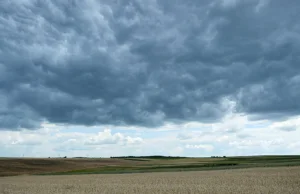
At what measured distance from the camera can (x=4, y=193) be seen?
38688 millimetres

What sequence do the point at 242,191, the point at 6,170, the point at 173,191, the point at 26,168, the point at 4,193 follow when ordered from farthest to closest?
the point at 26,168, the point at 6,170, the point at 4,193, the point at 173,191, the point at 242,191

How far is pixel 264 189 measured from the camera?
34.0m

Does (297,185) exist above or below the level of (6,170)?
below

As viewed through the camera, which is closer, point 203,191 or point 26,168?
point 203,191

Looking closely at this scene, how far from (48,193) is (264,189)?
2164 centimetres

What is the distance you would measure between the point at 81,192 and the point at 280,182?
855 inches

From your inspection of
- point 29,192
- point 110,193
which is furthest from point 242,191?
point 29,192

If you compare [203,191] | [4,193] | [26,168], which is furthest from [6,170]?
[203,191]

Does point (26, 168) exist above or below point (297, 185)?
above

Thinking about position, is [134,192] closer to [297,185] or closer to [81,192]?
[81,192]

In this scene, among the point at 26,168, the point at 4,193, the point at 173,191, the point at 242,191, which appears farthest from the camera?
the point at 26,168

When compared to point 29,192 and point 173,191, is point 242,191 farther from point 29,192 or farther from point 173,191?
point 29,192

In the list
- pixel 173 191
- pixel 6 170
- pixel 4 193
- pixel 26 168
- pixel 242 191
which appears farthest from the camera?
pixel 26 168

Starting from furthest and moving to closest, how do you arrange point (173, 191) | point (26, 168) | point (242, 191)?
point (26, 168) < point (173, 191) < point (242, 191)
